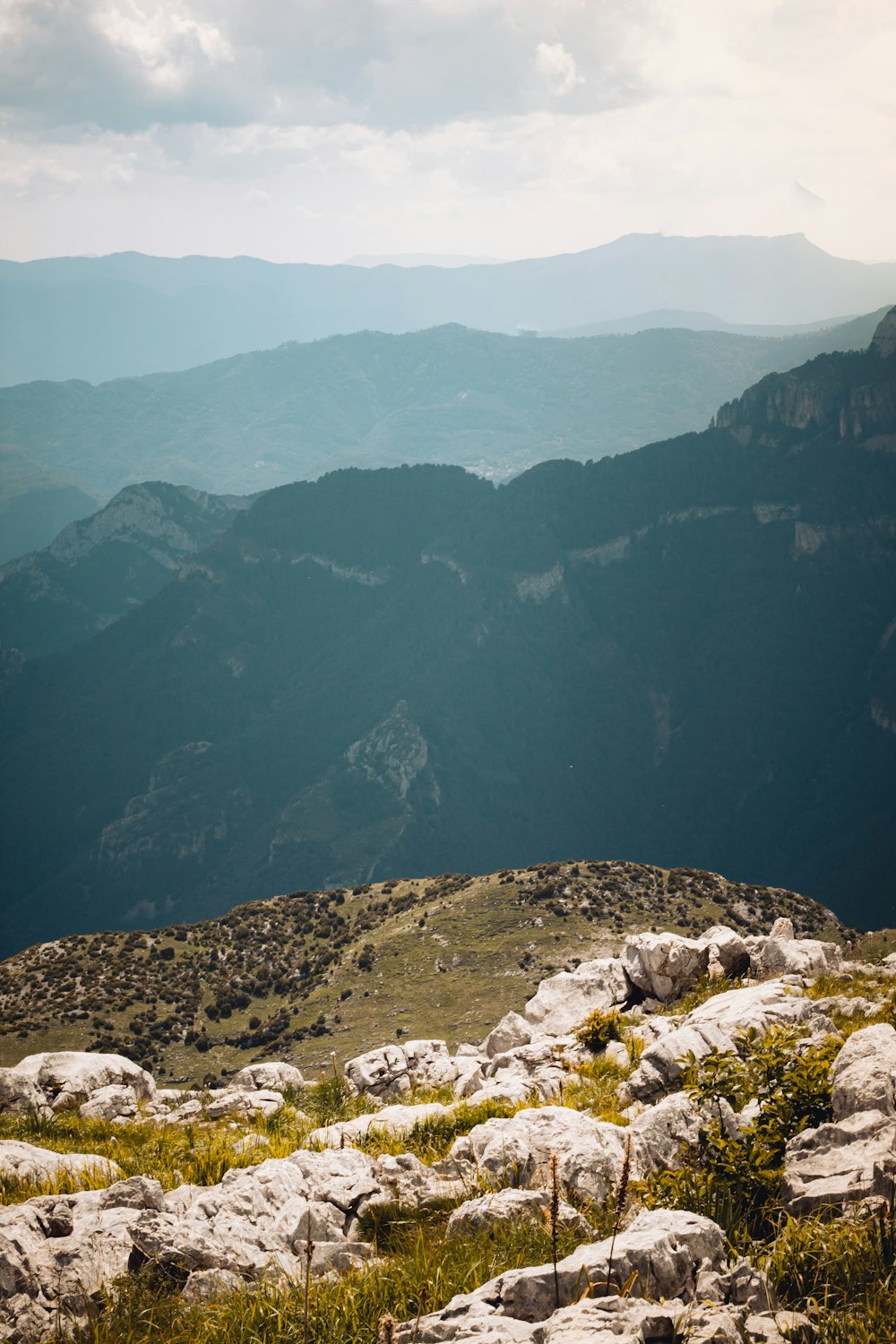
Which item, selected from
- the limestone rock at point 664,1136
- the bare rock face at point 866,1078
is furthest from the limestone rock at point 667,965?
the limestone rock at point 664,1136

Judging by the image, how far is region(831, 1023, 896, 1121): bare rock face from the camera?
9633 mm

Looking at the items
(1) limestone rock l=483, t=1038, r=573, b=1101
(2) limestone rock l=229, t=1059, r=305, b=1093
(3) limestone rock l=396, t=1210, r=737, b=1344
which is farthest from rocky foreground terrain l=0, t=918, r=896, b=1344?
(2) limestone rock l=229, t=1059, r=305, b=1093

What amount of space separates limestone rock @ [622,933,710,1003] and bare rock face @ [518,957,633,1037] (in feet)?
2.94

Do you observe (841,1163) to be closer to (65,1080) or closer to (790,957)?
(790,957)

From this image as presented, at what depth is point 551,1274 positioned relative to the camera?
23.8 feet

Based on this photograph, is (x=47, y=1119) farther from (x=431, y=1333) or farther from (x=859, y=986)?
(x=859, y=986)

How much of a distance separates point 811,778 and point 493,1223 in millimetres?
206482

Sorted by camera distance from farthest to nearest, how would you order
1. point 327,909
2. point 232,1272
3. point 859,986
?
point 327,909 → point 859,986 → point 232,1272

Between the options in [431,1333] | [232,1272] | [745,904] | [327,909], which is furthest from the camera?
[327,909]

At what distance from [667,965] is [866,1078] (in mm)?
16855

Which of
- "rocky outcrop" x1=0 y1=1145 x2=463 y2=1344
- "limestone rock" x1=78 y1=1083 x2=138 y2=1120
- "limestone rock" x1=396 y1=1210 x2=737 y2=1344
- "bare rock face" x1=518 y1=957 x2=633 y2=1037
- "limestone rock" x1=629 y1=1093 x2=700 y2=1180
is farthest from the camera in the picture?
"bare rock face" x1=518 y1=957 x2=633 y2=1037

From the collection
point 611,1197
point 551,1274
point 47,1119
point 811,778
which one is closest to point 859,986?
point 611,1197

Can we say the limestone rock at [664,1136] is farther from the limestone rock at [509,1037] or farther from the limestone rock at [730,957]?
the limestone rock at [509,1037]

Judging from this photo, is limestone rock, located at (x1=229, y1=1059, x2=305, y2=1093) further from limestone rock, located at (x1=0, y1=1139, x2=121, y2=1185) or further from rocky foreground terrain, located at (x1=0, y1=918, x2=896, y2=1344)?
limestone rock, located at (x1=0, y1=1139, x2=121, y2=1185)
